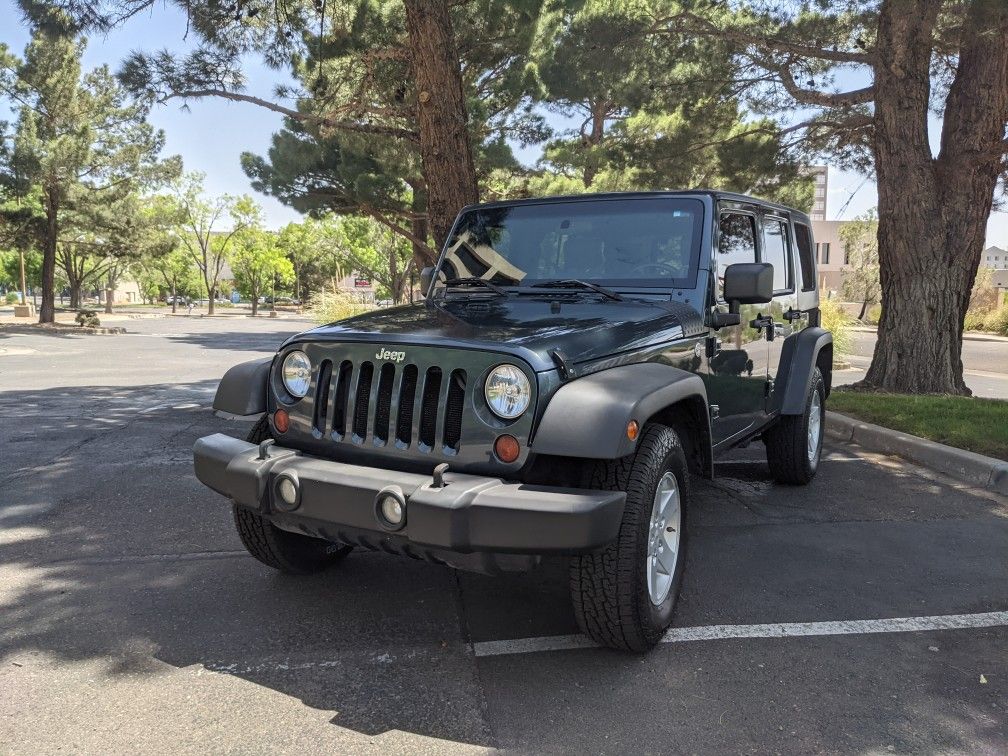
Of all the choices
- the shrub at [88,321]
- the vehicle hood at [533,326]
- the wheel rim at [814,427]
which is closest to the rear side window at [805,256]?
the wheel rim at [814,427]

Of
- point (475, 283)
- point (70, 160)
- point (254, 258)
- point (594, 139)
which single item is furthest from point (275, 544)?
point (254, 258)

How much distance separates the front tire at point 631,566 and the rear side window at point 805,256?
328cm

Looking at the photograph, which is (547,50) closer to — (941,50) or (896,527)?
(941,50)

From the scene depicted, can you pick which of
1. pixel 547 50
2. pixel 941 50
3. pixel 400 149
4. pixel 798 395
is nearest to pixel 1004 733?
pixel 798 395

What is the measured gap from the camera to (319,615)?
3520 mm

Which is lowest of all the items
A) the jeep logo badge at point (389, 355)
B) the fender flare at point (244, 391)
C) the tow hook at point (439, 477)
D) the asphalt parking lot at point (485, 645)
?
the asphalt parking lot at point (485, 645)

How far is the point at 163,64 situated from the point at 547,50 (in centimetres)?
699

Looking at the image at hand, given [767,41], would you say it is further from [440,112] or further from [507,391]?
[507,391]

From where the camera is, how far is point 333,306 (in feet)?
75.8

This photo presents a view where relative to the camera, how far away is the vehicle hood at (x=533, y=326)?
9.94 ft

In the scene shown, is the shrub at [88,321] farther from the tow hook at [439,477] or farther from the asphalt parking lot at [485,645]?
the tow hook at [439,477]

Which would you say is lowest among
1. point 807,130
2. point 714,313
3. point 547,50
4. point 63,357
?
point 63,357

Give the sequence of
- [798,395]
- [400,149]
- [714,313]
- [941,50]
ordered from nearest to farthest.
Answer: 1. [714,313]
2. [798,395]
3. [941,50]
4. [400,149]

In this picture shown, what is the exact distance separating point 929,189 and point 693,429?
725 cm
